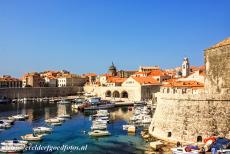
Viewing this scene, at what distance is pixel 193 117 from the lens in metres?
31.6

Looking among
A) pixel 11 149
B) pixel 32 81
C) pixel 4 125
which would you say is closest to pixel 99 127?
pixel 4 125

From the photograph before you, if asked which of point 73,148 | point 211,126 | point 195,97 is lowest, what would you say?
point 73,148

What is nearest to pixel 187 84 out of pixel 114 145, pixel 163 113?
pixel 163 113

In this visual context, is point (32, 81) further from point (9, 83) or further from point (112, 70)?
point (112, 70)

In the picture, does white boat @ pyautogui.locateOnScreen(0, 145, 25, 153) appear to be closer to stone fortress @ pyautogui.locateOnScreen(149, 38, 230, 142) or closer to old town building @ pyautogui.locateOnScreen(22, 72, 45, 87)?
stone fortress @ pyautogui.locateOnScreen(149, 38, 230, 142)

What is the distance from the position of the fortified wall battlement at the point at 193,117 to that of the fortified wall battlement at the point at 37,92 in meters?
72.4

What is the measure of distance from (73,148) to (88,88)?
8501 centimetres

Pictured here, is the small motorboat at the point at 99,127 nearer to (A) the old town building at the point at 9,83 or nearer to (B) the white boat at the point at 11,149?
(B) the white boat at the point at 11,149

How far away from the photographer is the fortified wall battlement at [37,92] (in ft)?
326

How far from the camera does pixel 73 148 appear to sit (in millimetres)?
33438

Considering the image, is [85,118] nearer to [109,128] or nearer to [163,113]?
[109,128]

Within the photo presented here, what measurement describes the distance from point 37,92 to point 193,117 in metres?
81.4

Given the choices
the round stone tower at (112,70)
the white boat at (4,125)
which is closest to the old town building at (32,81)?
the round stone tower at (112,70)

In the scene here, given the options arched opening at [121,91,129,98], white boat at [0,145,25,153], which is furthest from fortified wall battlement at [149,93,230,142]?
arched opening at [121,91,129,98]
